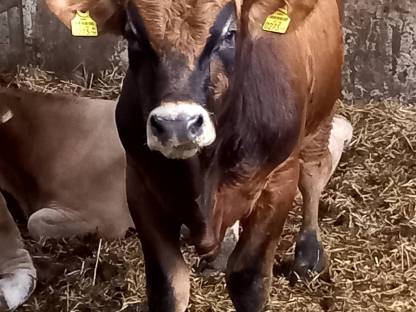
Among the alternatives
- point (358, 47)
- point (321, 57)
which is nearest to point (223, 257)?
point (321, 57)

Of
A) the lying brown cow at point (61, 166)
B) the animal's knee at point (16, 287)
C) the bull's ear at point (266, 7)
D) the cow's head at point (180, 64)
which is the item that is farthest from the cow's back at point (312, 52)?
the animal's knee at point (16, 287)

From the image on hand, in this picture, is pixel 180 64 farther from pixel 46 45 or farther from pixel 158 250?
pixel 46 45

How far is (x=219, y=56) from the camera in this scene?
2.93 meters

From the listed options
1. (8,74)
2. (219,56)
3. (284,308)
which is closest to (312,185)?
(284,308)

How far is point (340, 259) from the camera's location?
172 inches

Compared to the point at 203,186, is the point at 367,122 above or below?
below

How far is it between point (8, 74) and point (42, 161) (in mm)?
1113

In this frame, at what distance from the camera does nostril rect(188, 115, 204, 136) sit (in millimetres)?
2697

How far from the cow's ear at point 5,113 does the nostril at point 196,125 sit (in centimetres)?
232

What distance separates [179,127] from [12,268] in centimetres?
171

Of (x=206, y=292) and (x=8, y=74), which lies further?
(x=8, y=74)

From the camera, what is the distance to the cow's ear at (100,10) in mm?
3170

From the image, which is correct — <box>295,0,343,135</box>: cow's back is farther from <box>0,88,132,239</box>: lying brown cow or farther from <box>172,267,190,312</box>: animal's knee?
<box>0,88,132,239</box>: lying brown cow

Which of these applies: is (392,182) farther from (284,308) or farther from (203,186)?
(203,186)
